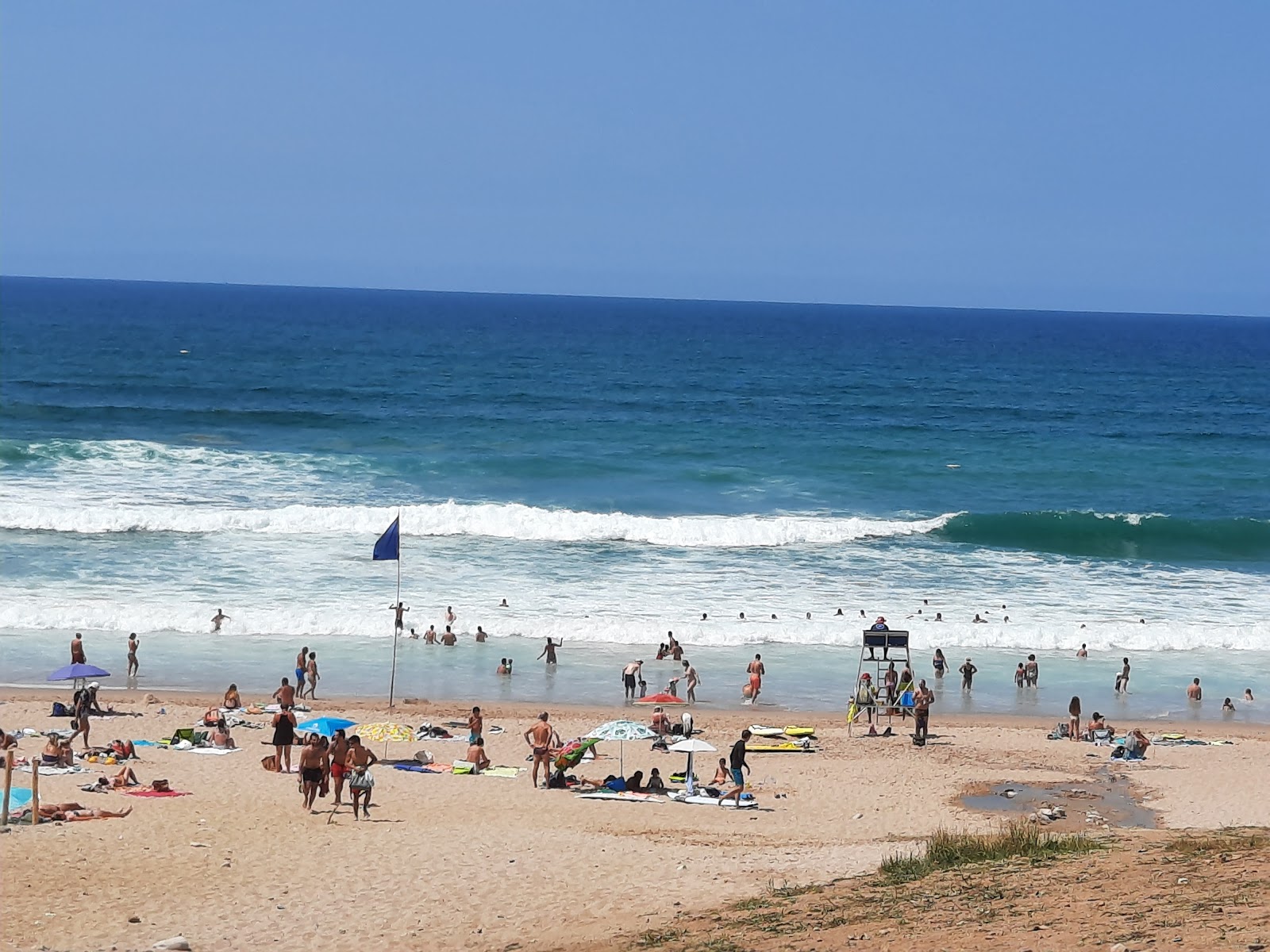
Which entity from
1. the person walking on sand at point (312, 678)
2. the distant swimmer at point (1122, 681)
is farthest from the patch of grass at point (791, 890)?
the distant swimmer at point (1122, 681)

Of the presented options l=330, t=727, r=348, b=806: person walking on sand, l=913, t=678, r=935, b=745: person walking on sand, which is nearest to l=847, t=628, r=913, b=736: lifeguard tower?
l=913, t=678, r=935, b=745: person walking on sand

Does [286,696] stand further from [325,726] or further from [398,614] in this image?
[398,614]

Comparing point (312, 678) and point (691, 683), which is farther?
point (691, 683)

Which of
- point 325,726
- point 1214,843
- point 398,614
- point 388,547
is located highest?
point 388,547

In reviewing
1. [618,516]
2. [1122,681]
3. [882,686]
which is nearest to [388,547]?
[882,686]

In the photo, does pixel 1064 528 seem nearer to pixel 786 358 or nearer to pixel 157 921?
pixel 157 921

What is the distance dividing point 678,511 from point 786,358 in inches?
2510

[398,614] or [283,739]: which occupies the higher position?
[398,614]

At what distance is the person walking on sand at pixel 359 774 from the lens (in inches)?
639

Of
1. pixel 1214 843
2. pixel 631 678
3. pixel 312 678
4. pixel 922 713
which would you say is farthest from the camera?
pixel 631 678

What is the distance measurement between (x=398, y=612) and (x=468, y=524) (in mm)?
10990

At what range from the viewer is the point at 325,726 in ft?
60.3

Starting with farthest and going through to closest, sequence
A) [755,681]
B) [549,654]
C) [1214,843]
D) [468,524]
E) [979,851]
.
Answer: [468,524] < [549,654] < [755,681] < [979,851] < [1214,843]

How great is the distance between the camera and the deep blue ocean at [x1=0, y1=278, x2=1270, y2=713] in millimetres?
28234
